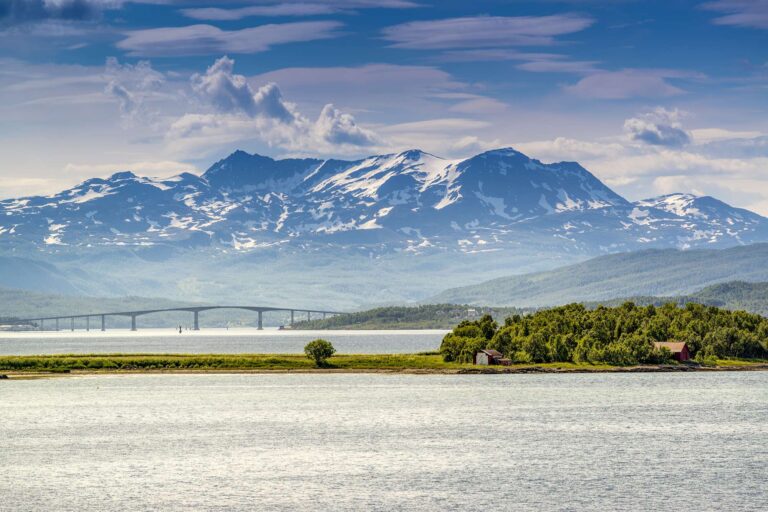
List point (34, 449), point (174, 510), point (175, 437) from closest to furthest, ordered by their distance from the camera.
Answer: point (174, 510), point (34, 449), point (175, 437)

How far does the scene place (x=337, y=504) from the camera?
7531 cm

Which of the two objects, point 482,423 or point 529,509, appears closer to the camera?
point 529,509

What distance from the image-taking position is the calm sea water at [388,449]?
77.9 m

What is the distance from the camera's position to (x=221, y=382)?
195 meters

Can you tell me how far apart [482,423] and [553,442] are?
1673 cm

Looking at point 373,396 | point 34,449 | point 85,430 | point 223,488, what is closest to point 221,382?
point 373,396

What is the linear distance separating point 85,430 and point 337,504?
4950 centimetres

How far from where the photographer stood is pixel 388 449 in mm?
101438

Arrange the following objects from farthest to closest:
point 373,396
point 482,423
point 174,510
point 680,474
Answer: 1. point 373,396
2. point 482,423
3. point 680,474
4. point 174,510

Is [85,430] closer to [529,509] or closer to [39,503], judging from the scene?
[39,503]

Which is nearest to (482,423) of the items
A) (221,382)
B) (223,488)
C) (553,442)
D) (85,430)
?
(553,442)

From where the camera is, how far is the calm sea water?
77875 mm

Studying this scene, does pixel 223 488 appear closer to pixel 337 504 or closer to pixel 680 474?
pixel 337 504

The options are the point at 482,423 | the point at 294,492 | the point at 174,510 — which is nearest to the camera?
the point at 174,510
